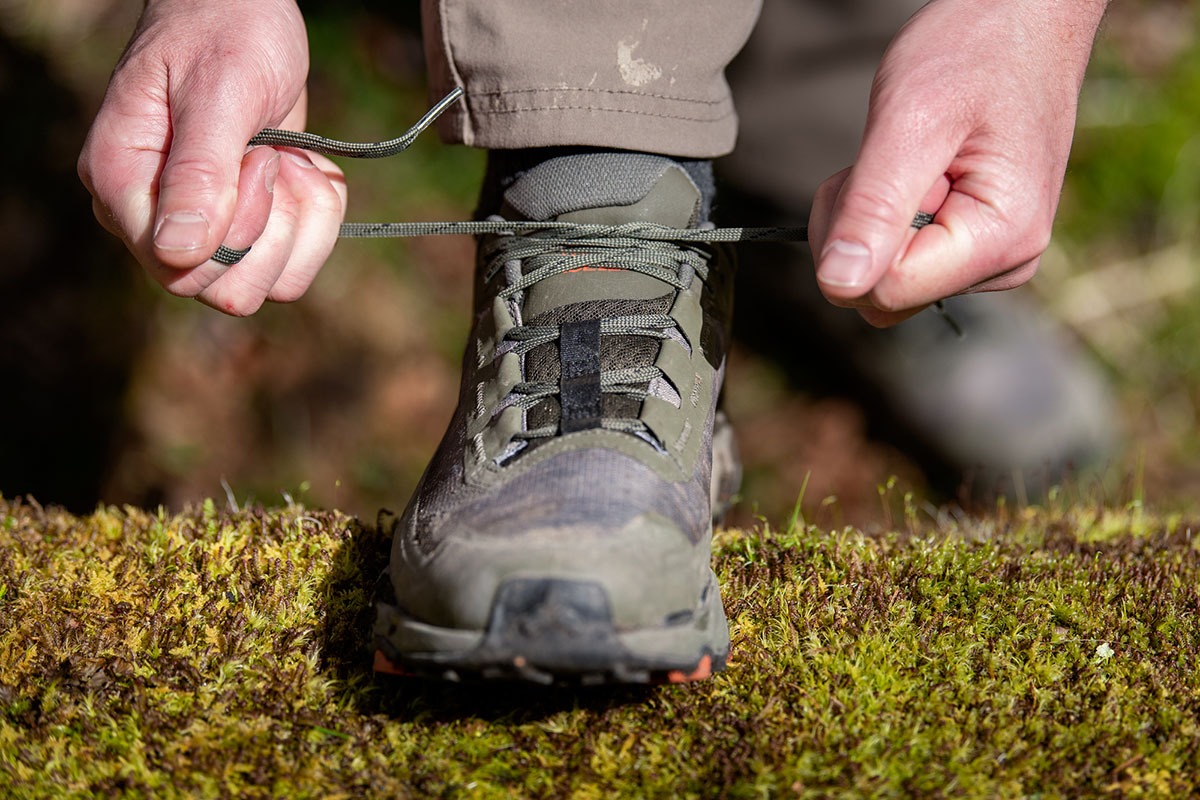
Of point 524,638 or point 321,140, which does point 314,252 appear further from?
point 524,638

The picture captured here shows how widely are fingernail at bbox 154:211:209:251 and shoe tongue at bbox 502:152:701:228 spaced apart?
72 centimetres

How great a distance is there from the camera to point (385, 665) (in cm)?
148

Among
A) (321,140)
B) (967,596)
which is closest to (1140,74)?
(967,596)

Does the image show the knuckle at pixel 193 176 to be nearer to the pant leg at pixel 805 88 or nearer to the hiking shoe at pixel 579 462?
the hiking shoe at pixel 579 462

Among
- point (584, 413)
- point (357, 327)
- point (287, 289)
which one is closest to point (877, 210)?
point (584, 413)

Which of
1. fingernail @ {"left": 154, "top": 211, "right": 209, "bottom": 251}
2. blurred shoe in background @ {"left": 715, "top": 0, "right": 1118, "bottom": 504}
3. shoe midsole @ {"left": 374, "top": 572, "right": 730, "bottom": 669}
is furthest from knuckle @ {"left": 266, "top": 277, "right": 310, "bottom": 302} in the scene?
blurred shoe in background @ {"left": 715, "top": 0, "right": 1118, "bottom": 504}

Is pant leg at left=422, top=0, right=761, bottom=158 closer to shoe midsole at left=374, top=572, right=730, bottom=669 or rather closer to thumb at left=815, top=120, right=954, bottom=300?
thumb at left=815, top=120, right=954, bottom=300

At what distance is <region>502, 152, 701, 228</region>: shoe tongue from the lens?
200 centimetres

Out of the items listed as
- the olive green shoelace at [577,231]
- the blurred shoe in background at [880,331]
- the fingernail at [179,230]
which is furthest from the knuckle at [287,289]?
the blurred shoe in background at [880,331]

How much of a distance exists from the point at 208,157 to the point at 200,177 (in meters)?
0.05

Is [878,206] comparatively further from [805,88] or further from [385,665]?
[805,88]

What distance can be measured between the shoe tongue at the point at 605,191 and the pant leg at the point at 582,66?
4 centimetres

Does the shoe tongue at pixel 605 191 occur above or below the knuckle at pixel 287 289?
above

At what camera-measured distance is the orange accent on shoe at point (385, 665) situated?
4.84ft
